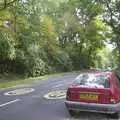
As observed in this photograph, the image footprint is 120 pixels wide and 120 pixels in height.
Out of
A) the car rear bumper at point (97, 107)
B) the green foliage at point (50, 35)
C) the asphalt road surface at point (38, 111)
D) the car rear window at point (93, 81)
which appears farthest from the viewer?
the green foliage at point (50, 35)

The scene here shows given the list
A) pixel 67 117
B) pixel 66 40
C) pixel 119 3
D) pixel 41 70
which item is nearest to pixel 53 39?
pixel 41 70

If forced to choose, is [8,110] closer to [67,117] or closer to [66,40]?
[67,117]

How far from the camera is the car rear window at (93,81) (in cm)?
1086

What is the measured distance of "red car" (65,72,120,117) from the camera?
10.5 meters

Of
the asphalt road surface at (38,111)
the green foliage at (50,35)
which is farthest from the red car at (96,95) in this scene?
the green foliage at (50,35)

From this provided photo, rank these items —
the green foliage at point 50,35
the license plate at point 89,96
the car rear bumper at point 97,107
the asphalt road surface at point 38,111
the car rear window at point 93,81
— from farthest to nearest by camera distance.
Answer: the green foliage at point 50,35, the asphalt road surface at point 38,111, the car rear window at point 93,81, the license plate at point 89,96, the car rear bumper at point 97,107

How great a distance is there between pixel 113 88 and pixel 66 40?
54.0 meters

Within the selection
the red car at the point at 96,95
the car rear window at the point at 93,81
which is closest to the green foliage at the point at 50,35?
the car rear window at the point at 93,81

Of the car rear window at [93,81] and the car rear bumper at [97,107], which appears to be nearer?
the car rear bumper at [97,107]

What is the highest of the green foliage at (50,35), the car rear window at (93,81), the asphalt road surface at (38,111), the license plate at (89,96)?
the green foliage at (50,35)

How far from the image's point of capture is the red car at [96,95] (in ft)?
34.3

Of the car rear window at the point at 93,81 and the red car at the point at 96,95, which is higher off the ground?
the car rear window at the point at 93,81

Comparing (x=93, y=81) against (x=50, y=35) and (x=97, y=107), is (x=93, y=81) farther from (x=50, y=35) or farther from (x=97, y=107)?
(x=50, y=35)

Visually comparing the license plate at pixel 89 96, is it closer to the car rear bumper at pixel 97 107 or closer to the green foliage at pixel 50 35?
the car rear bumper at pixel 97 107
